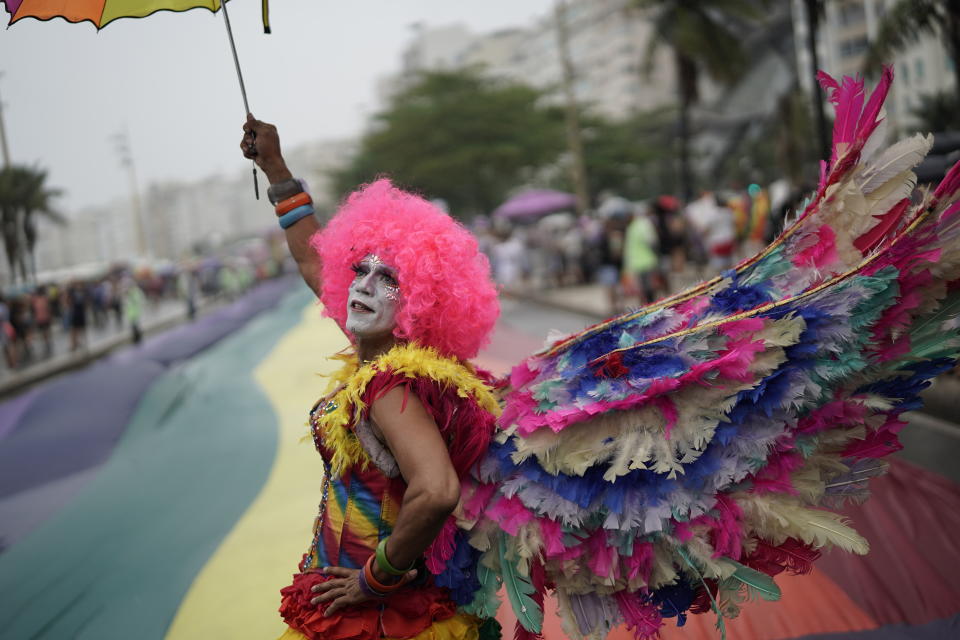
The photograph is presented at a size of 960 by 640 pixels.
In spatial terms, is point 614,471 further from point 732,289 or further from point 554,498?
point 732,289

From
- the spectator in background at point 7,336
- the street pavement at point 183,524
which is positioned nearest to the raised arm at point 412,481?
the street pavement at point 183,524

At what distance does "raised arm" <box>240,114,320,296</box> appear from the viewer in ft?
8.68

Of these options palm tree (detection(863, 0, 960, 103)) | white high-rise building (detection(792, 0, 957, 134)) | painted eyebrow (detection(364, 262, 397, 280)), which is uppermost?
white high-rise building (detection(792, 0, 957, 134))

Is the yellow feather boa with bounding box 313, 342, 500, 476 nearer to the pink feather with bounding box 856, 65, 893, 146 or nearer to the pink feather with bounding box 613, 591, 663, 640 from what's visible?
the pink feather with bounding box 613, 591, 663, 640

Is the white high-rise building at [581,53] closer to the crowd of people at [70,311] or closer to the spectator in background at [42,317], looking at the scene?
the crowd of people at [70,311]

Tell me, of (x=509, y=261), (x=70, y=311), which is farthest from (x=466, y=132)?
(x=70, y=311)

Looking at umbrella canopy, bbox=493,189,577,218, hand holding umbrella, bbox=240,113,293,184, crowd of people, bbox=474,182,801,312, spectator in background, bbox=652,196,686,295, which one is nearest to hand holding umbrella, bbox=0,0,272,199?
hand holding umbrella, bbox=240,113,293,184

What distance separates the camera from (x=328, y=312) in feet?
7.89

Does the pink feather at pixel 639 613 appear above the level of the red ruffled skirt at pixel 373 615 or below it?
below

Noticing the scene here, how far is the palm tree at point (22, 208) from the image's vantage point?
7.34 meters

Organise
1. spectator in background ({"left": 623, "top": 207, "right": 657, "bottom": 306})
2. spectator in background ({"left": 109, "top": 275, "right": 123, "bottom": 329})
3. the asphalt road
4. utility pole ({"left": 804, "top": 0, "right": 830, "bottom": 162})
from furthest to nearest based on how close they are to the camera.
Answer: spectator in background ({"left": 109, "top": 275, "right": 123, "bottom": 329}) → spectator in background ({"left": 623, "top": 207, "right": 657, "bottom": 306}) → utility pole ({"left": 804, "top": 0, "right": 830, "bottom": 162}) → the asphalt road

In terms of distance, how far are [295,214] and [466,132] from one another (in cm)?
4181

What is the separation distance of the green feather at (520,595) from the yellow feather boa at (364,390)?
380 millimetres

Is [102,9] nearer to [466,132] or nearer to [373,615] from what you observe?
[373,615]
